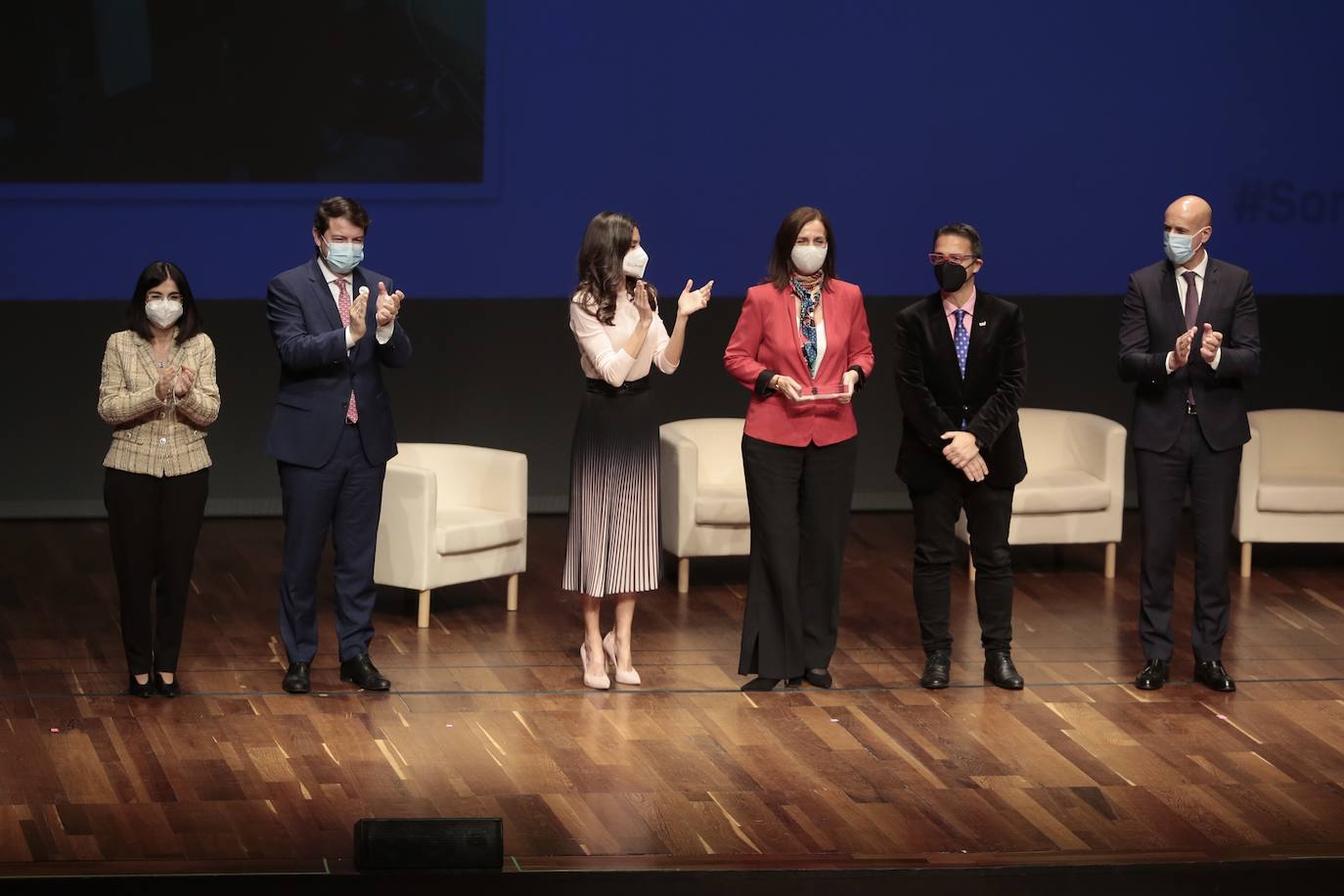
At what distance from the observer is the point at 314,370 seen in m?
6.22

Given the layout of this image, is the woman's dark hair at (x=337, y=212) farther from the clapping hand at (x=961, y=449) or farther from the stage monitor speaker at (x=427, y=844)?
the stage monitor speaker at (x=427, y=844)

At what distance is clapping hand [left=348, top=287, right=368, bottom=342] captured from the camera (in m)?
6.00

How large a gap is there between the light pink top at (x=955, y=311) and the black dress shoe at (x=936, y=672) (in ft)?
3.70

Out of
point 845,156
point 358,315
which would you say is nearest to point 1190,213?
point 358,315

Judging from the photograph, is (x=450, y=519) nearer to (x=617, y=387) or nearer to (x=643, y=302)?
(x=617, y=387)

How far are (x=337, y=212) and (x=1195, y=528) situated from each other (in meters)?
3.06

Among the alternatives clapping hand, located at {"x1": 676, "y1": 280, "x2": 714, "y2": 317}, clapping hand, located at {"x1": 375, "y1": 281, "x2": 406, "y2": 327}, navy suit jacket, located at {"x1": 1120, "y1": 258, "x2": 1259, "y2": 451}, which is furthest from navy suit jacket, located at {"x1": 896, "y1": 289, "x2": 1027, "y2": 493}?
clapping hand, located at {"x1": 375, "y1": 281, "x2": 406, "y2": 327}

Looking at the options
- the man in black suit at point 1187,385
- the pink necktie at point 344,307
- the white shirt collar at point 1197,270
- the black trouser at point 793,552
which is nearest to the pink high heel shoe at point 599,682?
the black trouser at point 793,552

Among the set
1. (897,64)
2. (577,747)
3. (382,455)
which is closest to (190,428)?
(382,455)

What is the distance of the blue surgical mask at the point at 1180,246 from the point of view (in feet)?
20.9

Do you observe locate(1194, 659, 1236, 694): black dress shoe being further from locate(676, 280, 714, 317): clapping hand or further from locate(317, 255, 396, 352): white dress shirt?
locate(317, 255, 396, 352): white dress shirt

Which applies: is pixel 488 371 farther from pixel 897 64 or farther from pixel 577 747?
pixel 577 747

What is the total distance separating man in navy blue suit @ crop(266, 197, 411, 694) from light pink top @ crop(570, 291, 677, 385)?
0.59 m

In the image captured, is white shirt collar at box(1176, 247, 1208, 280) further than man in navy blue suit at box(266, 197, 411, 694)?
Yes
